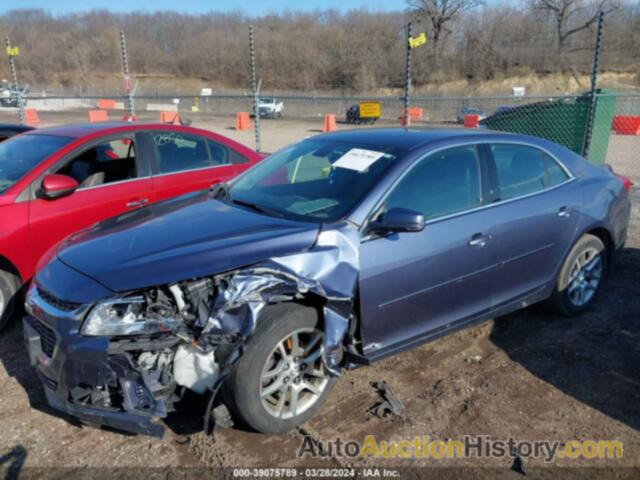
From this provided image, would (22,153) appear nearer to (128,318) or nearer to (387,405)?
(128,318)

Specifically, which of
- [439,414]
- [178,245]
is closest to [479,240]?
[439,414]

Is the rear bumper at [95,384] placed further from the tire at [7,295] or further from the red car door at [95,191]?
the red car door at [95,191]

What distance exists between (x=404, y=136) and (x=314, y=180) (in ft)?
2.44

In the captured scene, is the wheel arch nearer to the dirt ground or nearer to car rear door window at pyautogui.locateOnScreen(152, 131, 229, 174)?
the dirt ground

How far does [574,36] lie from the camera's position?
67.4 feet

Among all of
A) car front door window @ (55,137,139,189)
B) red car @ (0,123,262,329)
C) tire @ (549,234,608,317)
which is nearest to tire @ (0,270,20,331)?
red car @ (0,123,262,329)

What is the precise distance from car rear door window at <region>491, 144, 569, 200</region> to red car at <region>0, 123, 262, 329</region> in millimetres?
2940

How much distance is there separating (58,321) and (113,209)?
7.04 ft

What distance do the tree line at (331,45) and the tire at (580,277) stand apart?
758 cm

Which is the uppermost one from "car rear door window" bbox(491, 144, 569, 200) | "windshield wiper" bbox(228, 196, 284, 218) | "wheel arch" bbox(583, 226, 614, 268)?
"car rear door window" bbox(491, 144, 569, 200)

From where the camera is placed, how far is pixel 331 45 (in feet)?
167

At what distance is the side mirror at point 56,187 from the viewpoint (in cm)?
425

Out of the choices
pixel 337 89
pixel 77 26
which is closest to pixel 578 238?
pixel 337 89

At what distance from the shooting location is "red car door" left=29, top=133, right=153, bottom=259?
4270 mm
